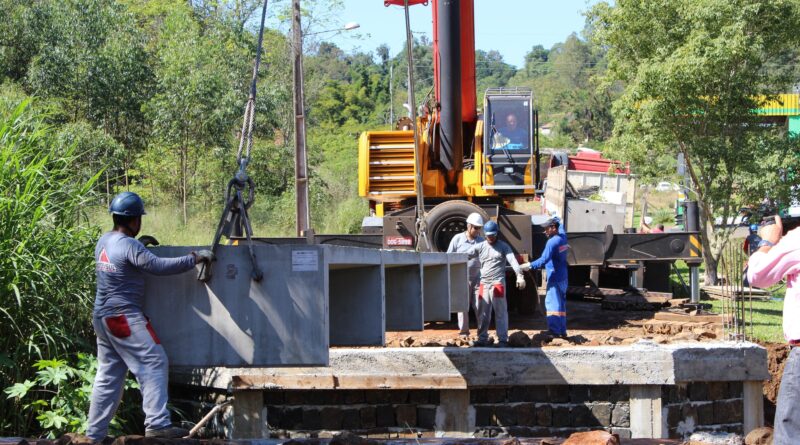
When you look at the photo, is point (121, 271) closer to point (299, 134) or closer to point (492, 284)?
point (492, 284)

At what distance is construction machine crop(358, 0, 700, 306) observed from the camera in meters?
12.9

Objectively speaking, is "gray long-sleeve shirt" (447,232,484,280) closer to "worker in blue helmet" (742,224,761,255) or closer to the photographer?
"worker in blue helmet" (742,224,761,255)

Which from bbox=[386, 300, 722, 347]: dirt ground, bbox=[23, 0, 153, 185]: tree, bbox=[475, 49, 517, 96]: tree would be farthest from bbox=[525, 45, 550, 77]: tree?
bbox=[386, 300, 722, 347]: dirt ground

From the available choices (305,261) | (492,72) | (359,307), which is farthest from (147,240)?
(492,72)

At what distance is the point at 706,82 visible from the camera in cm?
1722

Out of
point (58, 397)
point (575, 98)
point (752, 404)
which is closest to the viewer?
point (58, 397)

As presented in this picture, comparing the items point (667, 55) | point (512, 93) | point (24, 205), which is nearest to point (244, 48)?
point (667, 55)

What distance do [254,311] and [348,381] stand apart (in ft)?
7.04

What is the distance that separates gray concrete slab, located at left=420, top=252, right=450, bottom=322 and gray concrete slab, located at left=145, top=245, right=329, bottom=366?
13.1ft

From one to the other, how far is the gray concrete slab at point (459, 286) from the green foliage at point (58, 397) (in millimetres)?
4682

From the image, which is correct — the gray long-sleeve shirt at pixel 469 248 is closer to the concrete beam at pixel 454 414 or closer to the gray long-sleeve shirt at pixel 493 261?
the gray long-sleeve shirt at pixel 493 261

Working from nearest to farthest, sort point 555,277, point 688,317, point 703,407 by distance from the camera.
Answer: point 703,407 → point 555,277 → point 688,317

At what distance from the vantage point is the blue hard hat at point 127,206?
6.12 meters

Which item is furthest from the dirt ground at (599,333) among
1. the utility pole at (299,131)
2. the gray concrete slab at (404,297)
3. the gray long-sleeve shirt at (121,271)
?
the utility pole at (299,131)
